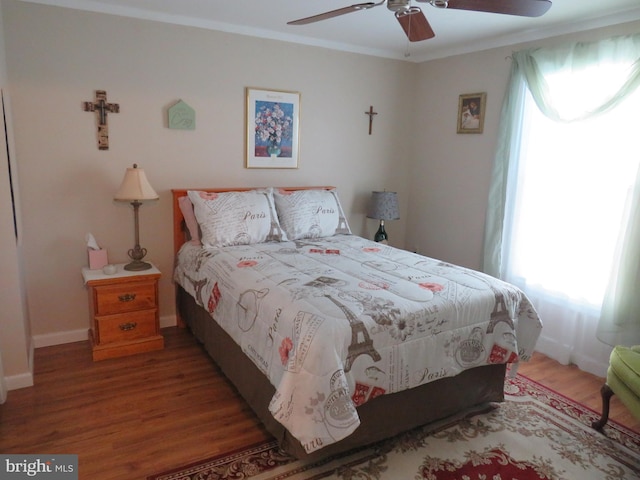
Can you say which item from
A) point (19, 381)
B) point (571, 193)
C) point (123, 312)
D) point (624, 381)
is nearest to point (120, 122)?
point (123, 312)

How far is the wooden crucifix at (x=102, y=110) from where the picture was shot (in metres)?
3.06

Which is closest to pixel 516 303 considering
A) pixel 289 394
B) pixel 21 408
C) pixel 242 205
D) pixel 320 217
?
pixel 289 394

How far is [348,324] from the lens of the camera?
76.0 inches

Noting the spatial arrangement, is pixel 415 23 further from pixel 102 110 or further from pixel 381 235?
pixel 381 235

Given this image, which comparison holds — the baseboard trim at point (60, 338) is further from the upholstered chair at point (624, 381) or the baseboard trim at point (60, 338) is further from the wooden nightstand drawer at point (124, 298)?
the upholstered chair at point (624, 381)

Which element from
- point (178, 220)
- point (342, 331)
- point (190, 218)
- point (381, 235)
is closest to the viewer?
point (342, 331)

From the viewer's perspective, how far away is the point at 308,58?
3832 millimetres

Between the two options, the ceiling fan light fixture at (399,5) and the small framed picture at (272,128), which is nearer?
the ceiling fan light fixture at (399,5)

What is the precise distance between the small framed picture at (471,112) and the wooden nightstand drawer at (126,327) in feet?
9.80

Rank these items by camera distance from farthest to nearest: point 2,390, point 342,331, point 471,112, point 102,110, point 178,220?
point 471,112
point 178,220
point 102,110
point 2,390
point 342,331

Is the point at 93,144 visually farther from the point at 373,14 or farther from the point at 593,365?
the point at 593,365

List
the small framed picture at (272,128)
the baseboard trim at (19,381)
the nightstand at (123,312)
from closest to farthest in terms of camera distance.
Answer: the baseboard trim at (19,381), the nightstand at (123,312), the small framed picture at (272,128)

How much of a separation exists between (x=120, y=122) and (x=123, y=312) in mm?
1338

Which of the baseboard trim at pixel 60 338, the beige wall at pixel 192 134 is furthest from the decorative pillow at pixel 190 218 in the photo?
the baseboard trim at pixel 60 338
